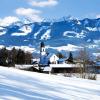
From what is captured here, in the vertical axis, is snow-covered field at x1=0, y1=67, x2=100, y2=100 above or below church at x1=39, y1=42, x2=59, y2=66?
below

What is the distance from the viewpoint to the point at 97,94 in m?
11.6

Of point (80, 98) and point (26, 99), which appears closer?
point (26, 99)

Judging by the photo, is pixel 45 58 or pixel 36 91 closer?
pixel 36 91

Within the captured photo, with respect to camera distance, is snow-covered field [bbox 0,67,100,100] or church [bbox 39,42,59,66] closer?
snow-covered field [bbox 0,67,100,100]

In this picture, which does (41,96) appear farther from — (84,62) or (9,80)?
(84,62)

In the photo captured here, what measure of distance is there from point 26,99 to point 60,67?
271ft

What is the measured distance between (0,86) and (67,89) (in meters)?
2.34

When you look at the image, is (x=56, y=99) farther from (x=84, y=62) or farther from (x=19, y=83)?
(x=84, y=62)

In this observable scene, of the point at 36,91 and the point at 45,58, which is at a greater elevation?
the point at 45,58

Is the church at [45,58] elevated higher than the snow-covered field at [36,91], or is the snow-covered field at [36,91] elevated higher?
the church at [45,58]

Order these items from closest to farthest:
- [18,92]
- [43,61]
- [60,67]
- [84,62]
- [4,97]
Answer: [4,97] → [18,92] → [84,62] → [60,67] → [43,61]

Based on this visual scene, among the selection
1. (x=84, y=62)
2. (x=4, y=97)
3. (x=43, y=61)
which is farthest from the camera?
(x=43, y=61)

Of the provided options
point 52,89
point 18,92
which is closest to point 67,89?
point 52,89

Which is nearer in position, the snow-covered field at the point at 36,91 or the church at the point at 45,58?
the snow-covered field at the point at 36,91
